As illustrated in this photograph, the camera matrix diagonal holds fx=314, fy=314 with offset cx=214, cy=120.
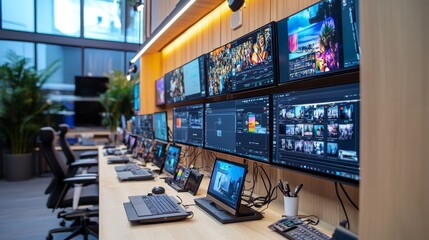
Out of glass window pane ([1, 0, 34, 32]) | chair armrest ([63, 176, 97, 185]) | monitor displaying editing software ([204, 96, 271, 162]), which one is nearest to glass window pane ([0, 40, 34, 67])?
glass window pane ([1, 0, 34, 32])

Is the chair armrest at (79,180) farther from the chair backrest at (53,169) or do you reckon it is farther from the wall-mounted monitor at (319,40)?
the wall-mounted monitor at (319,40)

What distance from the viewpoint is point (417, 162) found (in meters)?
0.81

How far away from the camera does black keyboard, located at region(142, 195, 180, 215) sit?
1.69m

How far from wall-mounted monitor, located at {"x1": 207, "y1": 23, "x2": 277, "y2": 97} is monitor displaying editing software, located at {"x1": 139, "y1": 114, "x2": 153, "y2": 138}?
1577 millimetres

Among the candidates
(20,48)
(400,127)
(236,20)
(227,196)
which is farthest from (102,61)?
(400,127)

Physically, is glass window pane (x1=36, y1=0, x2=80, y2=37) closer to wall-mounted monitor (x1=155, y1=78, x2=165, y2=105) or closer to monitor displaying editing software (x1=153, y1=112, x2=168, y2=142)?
wall-mounted monitor (x1=155, y1=78, x2=165, y2=105)

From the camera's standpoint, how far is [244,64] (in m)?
2.07

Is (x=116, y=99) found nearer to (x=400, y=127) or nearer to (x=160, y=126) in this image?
(x=160, y=126)

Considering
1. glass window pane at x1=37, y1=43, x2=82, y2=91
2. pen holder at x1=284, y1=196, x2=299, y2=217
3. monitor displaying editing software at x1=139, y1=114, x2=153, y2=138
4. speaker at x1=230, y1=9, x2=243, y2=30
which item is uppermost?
glass window pane at x1=37, y1=43, x2=82, y2=91

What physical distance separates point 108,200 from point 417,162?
1781mm

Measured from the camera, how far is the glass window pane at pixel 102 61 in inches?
314

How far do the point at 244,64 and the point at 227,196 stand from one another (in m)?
0.87

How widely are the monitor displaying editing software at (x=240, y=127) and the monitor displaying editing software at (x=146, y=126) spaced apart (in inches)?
62.9

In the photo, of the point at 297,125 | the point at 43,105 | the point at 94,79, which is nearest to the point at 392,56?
the point at 297,125
